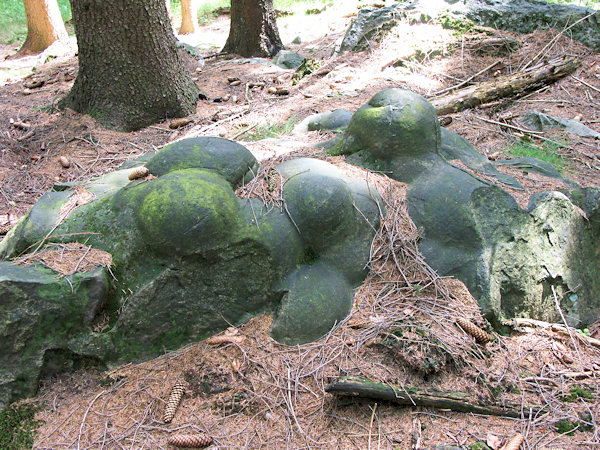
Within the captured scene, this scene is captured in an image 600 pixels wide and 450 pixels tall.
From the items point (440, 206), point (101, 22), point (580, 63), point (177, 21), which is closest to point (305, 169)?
point (440, 206)

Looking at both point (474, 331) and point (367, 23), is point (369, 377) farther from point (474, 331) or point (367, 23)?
point (367, 23)

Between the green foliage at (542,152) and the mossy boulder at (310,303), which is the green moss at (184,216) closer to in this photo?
the mossy boulder at (310,303)

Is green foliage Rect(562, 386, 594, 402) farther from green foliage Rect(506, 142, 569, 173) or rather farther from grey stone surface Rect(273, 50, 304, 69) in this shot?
grey stone surface Rect(273, 50, 304, 69)

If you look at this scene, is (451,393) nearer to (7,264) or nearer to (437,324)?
(437,324)

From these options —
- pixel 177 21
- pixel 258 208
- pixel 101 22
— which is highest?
pixel 101 22

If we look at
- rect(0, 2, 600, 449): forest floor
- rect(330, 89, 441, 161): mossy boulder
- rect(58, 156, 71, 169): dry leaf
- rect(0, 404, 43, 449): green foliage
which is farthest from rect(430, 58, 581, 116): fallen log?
rect(0, 404, 43, 449): green foliage

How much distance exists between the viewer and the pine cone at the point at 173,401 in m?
2.22

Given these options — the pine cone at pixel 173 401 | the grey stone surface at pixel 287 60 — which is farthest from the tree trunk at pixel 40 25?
the pine cone at pixel 173 401

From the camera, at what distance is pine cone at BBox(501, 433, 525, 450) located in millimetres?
1994

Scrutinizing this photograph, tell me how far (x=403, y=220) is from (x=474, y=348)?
961 mm

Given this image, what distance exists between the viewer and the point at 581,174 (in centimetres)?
427

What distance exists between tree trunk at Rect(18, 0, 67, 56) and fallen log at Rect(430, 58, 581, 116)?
899 centimetres

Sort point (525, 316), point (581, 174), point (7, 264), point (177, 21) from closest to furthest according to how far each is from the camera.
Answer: point (7, 264) → point (525, 316) → point (581, 174) → point (177, 21)

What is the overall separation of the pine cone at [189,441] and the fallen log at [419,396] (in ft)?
2.10
